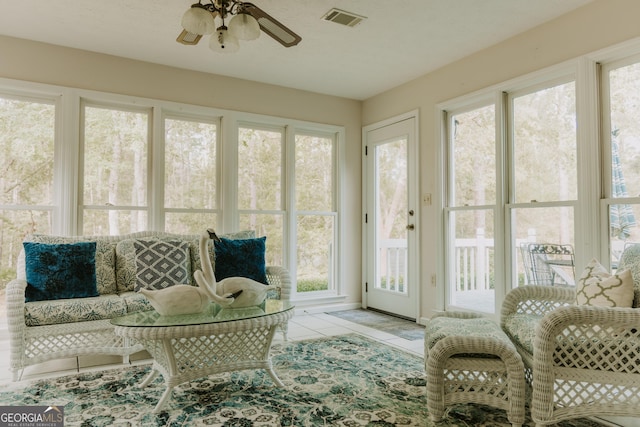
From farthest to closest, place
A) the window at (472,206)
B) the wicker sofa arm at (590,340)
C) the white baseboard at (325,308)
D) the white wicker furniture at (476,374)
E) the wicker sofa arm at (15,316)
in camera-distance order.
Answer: the white baseboard at (325,308), the window at (472,206), the wicker sofa arm at (15,316), the white wicker furniture at (476,374), the wicker sofa arm at (590,340)

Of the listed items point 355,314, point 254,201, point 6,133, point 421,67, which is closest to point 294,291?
point 355,314

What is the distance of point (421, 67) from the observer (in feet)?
14.0

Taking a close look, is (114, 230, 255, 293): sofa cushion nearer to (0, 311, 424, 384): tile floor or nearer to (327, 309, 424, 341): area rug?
(0, 311, 424, 384): tile floor

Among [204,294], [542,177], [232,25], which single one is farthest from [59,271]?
[542,177]

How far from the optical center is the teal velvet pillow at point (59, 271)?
293 centimetres

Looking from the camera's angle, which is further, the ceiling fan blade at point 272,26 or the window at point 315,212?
the window at point 315,212

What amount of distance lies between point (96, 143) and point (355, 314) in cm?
323

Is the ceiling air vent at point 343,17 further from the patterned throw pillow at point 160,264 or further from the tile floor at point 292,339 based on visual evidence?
the tile floor at point 292,339

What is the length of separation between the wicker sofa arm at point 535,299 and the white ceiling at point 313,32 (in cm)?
199

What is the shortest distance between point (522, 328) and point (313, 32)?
2.68 meters

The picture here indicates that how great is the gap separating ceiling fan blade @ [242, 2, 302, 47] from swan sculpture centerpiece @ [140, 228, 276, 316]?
1.26 metres

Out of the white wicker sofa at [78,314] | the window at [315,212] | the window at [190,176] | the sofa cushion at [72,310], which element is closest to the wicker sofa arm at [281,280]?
the white wicker sofa at [78,314]

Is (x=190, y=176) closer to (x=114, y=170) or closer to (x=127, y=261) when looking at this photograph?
(x=114, y=170)

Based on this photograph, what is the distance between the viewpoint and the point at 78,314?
2.88 metres
